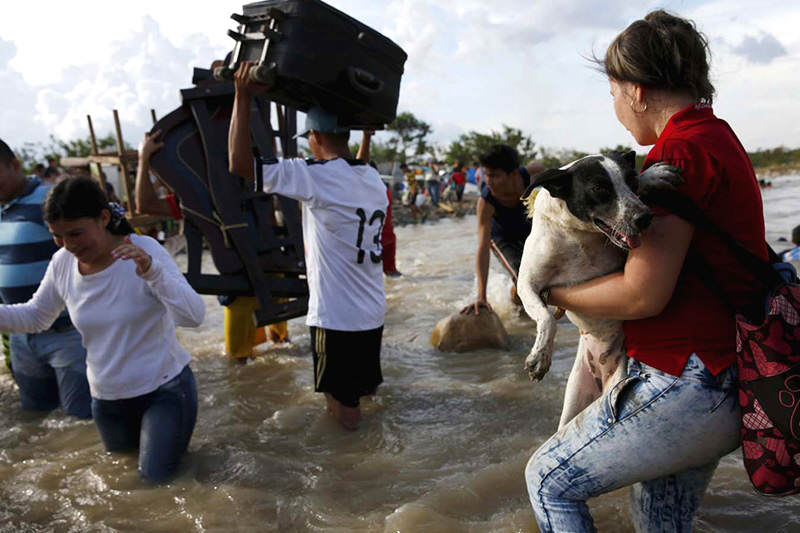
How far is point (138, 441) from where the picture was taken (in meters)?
3.83

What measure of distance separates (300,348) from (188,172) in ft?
7.72

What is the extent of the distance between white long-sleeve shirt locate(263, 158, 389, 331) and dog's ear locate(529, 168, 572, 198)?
1.94 metres

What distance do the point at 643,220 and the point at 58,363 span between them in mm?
4335

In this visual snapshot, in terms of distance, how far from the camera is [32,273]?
4.36 metres

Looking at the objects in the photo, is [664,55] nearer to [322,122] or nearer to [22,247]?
[322,122]

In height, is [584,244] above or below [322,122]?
below

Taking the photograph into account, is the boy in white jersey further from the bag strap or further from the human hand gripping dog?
the bag strap

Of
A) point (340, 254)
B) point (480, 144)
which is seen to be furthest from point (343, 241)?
point (480, 144)

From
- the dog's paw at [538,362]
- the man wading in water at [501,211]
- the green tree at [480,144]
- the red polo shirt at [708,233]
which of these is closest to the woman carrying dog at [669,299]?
the red polo shirt at [708,233]

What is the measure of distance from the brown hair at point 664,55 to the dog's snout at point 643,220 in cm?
44

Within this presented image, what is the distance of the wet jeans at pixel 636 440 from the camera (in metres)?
1.74

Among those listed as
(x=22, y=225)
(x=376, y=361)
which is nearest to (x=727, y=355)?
(x=376, y=361)

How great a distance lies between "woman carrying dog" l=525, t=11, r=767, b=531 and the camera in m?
1.67

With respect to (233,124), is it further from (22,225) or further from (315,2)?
(22,225)
